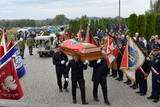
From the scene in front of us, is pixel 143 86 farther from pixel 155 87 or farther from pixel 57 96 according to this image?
pixel 57 96

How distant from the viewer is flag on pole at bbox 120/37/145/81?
10.2 m

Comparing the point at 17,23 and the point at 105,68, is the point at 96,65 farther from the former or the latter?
the point at 17,23

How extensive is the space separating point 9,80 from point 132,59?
14.3 ft

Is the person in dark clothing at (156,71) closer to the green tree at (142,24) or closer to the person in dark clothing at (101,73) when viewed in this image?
the person in dark clothing at (101,73)

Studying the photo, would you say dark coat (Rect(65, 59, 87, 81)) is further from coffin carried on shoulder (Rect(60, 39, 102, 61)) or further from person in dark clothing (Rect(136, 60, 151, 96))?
person in dark clothing (Rect(136, 60, 151, 96))

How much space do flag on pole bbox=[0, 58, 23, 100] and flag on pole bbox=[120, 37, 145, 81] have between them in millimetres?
4086

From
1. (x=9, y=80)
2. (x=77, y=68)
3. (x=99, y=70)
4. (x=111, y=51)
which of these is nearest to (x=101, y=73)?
(x=99, y=70)

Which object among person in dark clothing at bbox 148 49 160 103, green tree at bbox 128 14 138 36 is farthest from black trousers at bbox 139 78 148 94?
green tree at bbox 128 14 138 36

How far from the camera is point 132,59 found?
34.8 feet

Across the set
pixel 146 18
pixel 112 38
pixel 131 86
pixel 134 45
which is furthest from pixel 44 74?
pixel 146 18

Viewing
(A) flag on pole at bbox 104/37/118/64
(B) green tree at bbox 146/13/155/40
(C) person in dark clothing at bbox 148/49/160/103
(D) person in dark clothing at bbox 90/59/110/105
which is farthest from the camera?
(B) green tree at bbox 146/13/155/40

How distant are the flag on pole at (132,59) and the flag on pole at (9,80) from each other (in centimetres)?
409

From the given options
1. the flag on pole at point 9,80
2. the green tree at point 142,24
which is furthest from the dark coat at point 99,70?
the green tree at point 142,24

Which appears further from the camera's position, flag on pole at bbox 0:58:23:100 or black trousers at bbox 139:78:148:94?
black trousers at bbox 139:78:148:94
